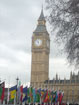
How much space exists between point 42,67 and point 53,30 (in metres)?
93.6

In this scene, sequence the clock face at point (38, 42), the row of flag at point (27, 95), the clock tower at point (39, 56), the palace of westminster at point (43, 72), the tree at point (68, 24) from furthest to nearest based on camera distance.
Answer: the clock face at point (38, 42) < the clock tower at point (39, 56) < the palace of westminster at point (43, 72) < the row of flag at point (27, 95) < the tree at point (68, 24)

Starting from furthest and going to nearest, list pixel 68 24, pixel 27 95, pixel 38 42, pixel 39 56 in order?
pixel 39 56 → pixel 38 42 → pixel 27 95 → pixel 68 24

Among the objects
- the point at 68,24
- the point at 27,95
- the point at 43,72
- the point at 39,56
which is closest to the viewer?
the point at 68,24

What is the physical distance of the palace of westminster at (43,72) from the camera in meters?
106

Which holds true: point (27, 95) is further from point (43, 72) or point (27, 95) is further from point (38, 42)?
point (38, 42)

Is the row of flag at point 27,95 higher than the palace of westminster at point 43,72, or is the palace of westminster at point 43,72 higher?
the palace of westminster at point 43,72

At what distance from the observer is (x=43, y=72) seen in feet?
358

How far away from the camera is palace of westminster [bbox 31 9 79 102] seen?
106125 mm

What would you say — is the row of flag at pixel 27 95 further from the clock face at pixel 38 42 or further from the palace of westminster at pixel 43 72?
the clock face at pixel 38 42

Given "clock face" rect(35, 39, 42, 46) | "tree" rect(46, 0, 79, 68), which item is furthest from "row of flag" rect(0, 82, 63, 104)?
"clock face" rect(35, 39, 42, 46)

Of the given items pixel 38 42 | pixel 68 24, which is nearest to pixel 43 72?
pixel 38 42

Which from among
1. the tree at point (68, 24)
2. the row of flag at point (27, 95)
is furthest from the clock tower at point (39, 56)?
the tree at point (68, 24)

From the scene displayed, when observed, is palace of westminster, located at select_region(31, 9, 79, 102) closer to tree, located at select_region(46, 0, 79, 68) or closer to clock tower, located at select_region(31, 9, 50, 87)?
clock tower, located at select_region(31, 9, 50, 87)

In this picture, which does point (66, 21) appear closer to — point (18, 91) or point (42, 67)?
point (18, 91)
